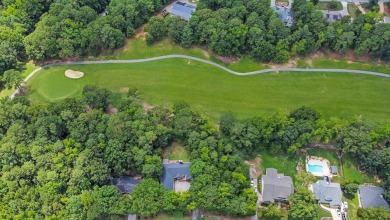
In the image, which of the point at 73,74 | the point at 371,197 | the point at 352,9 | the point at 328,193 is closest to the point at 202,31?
the point at 73,74

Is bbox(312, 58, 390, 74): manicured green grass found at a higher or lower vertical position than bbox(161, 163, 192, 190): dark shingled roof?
higher

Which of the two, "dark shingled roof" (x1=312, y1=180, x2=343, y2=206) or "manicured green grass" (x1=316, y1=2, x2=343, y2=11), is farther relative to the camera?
"manicured green grass" (x1=316, y1=2, x2=343, y2=11)

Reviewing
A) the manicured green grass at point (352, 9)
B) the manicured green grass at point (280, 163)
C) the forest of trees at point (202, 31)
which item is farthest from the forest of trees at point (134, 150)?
the manicured green grass at point (352, 9)

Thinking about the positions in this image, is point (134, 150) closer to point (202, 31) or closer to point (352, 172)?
point (202, 31)

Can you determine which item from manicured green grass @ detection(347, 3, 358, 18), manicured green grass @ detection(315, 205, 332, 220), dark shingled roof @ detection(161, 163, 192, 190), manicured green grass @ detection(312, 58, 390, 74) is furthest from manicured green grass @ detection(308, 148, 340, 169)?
manicured green grass @ detection(347, 3, 358, 18)

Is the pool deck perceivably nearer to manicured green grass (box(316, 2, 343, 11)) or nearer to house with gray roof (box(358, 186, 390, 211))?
house with gray roof (box(358, 186, 390, 211))

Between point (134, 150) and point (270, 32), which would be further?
point (270, 32)
